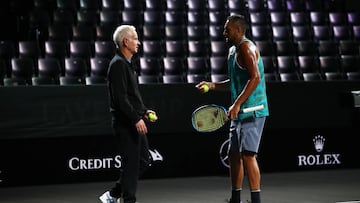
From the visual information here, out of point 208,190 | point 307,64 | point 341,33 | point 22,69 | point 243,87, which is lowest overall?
point 208,190

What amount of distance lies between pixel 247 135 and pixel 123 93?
1.27 m

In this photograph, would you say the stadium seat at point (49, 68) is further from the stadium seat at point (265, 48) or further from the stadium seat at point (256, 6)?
the stadium seat at point (256, 6)

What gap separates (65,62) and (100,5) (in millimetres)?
2976

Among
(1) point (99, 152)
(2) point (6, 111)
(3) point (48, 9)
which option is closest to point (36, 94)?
(2) point (6, 111)

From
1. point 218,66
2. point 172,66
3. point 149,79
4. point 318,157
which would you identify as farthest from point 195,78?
point 318,157

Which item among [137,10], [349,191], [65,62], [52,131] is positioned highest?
[137,10]

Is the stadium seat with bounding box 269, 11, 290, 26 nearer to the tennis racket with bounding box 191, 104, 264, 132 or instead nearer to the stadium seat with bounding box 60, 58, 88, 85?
the stadium seat with bounding box 60, 58, 88, 85

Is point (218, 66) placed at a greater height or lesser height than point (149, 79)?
greater

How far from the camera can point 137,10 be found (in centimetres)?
1564

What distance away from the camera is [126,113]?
698cm

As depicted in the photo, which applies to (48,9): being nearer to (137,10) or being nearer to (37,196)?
(137,10)

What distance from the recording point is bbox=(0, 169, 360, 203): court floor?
8906 mm

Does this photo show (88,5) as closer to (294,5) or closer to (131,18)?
(131,18)

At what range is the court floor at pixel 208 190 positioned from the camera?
351 inches
